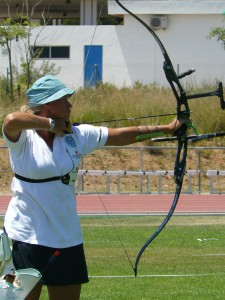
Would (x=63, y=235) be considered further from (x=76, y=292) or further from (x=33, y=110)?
(x=33, y=110)

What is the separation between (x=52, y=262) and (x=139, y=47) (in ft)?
105

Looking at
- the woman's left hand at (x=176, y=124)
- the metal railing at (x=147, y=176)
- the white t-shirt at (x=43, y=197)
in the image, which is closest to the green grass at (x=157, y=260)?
the woman's left hand at (x=176, y=124)

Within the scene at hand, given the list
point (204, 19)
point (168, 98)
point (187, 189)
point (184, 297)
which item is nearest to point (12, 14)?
point (204, 19)

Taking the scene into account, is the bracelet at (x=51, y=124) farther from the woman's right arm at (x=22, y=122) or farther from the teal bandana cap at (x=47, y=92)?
the teal bandana cap at (x=47, y=92)

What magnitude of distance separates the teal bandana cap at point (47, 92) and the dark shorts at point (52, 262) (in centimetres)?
84

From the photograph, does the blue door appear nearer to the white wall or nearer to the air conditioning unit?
the white wall

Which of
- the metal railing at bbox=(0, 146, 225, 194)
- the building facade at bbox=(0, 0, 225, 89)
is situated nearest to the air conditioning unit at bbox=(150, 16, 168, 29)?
the building facade at bbox=(0, 0, 225, 89)

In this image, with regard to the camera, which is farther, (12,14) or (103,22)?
(103,22)

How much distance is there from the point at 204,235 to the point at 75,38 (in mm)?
25075

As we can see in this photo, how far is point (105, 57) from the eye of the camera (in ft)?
123

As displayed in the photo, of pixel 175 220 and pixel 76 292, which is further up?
pixel 76 292

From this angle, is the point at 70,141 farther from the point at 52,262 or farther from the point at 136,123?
the point at 136,123

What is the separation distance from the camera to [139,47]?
37312 millimetres

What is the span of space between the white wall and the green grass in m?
21.3
